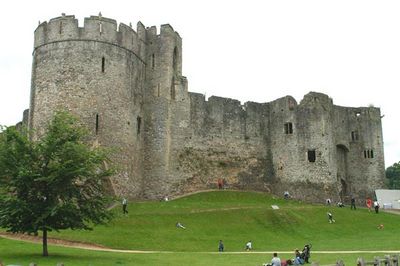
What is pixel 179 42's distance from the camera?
5703 centimetres

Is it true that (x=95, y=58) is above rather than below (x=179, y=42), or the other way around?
below

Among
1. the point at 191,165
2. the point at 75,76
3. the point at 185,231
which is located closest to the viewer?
the point at 185,231

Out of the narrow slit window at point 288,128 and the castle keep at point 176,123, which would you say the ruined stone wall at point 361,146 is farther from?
the narrow slit window at point 288,128

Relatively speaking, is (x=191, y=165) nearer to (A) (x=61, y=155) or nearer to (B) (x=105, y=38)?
(B) (x=105, y=38)

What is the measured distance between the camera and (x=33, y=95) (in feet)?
159

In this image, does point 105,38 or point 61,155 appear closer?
point 61,155

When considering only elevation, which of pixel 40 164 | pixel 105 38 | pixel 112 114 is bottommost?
pixel 40 164

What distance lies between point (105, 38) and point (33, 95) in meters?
8.00

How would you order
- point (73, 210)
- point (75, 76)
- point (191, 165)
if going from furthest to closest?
1. point (191, 165)
2. point (75, 76)
3. point (73, 210)

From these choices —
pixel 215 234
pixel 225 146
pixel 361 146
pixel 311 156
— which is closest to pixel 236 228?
pixel 215 234

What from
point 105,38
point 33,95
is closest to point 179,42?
point 105,38

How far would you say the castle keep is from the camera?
47.2 meters

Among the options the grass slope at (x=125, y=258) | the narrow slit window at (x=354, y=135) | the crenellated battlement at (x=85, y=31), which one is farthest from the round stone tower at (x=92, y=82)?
the narrow slit window at (x=354, y=135)

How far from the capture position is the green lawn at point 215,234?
27.8 meters
